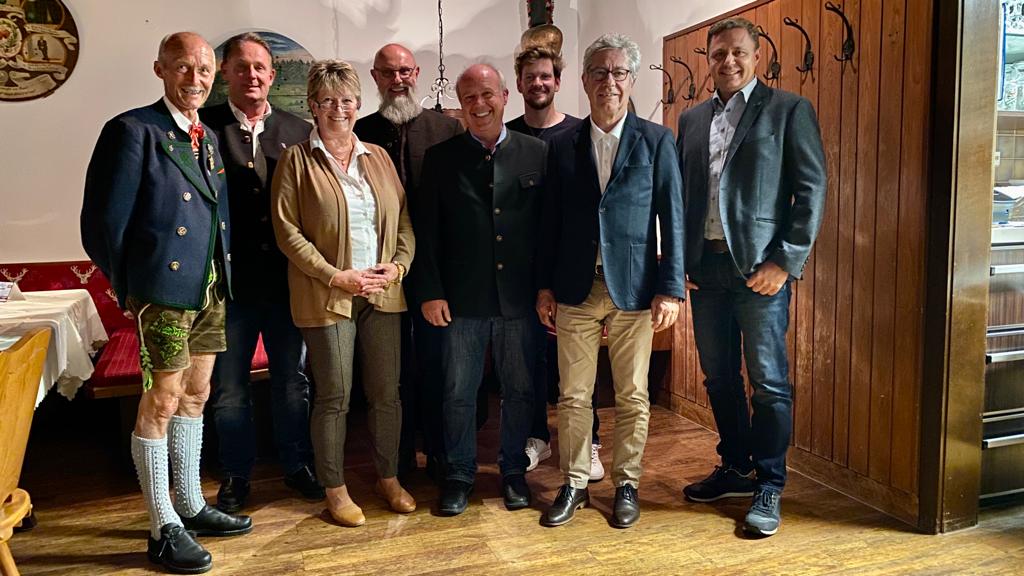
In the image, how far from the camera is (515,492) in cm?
287

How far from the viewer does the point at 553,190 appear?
Answer: 8.86 ft

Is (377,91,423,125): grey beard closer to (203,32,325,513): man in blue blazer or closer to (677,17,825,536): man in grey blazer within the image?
(203,32,325,513): man in blue blazer

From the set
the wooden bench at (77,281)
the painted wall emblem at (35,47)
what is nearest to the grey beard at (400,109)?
the wooden bench at (77,281)

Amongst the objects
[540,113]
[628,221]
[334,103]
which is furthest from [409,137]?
[628,221]

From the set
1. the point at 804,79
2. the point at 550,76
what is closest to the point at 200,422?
the point at 550,76

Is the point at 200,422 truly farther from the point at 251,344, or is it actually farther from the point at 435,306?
the point at 435,306

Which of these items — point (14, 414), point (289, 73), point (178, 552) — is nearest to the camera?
point (14, 414)

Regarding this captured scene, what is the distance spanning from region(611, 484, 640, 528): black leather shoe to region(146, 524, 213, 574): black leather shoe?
130cm

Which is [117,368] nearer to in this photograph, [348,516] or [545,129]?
[348,516]

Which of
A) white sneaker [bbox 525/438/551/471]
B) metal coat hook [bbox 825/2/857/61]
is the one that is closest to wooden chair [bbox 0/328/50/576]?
white sneaker [bbox 525/438/551/471]

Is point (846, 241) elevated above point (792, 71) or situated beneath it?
situated beneath

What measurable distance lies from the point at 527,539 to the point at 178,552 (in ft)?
3.50

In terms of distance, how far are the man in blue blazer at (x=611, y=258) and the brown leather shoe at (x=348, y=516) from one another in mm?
638

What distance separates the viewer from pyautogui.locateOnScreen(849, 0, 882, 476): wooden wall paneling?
8.86 feet
